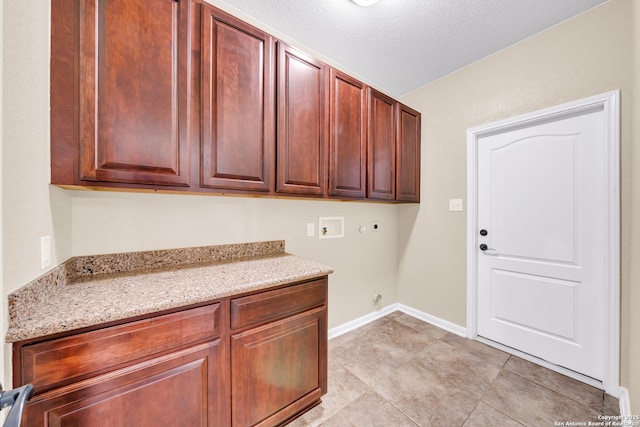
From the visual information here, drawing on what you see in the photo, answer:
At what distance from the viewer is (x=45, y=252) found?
918mm

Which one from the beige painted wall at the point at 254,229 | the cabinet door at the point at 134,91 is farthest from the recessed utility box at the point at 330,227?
the cabinet door at the point at 134,91

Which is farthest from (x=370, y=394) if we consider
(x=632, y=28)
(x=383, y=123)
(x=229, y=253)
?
(x=632, y=28)

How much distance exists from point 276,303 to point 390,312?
2.00 metres

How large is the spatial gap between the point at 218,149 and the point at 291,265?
2.70 ft

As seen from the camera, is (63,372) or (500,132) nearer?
(63,372)

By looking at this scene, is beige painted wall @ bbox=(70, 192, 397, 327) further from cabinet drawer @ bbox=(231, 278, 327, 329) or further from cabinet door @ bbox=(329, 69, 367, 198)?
cabinet drawer @ bbox=(231, 278, 327, 329)

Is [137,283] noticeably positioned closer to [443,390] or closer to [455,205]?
[443,390]

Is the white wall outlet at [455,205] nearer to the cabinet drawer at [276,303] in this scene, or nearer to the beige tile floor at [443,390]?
the beige tile floor at [443,390]

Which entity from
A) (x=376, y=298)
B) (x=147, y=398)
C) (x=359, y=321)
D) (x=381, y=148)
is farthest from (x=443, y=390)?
(x=381, y=148)

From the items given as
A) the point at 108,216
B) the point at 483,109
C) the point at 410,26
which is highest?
the point at 410,26

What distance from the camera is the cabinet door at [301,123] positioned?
1518 millimetres

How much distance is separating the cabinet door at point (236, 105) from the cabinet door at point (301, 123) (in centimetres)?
8

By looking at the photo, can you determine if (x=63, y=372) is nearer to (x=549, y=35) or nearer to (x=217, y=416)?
(x=217, y=416)

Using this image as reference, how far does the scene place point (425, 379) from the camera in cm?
171
